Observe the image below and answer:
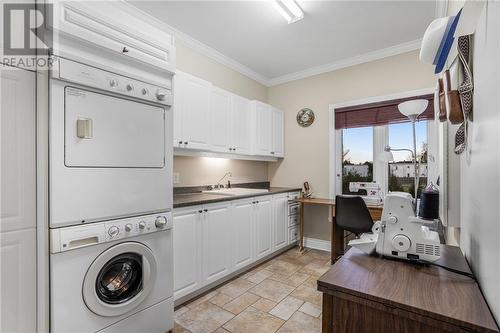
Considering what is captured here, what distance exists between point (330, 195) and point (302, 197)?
16.0 inches

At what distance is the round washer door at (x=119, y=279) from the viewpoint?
56.0 inches

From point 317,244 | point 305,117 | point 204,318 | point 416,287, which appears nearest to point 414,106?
point 416,287

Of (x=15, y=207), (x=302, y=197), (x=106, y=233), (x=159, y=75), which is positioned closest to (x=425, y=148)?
(x=302, y=197)

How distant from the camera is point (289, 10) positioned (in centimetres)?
232

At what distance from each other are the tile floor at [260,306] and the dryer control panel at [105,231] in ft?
2.83

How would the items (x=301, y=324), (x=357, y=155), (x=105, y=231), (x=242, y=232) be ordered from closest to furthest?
(x=105, y=231), (x=301, y=324), (x=242, y=232), (x=357, y=155)

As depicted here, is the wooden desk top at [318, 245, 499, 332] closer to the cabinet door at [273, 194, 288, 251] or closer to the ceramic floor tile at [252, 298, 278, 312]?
the ceramic floor tile at [252, 298, 278, 312]

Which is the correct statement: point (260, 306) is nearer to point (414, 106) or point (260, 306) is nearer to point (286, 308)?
point (286, 308)

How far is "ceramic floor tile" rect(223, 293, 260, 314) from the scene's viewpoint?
7.04 ft

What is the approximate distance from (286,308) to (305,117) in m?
2.72

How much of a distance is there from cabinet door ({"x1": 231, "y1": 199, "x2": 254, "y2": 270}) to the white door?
2.60 feet

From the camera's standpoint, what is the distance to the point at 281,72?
394cm

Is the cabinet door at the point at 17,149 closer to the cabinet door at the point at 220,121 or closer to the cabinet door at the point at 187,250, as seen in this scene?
the cabinet door at the point at 187,250

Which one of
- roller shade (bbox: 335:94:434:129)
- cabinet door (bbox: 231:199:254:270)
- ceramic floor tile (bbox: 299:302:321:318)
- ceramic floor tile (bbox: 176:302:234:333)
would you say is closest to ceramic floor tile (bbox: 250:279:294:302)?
ceramic floor tile (bbox: 299:302:321:318)
